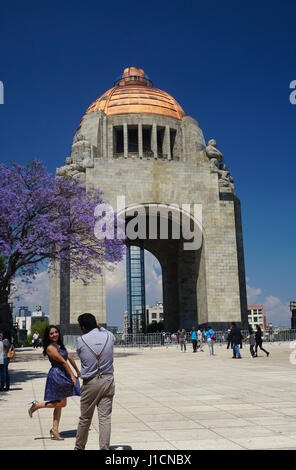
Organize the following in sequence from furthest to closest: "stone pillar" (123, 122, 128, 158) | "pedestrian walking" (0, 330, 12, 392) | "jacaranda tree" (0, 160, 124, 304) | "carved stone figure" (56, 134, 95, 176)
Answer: "stone pillar" (123, 122, 128, 158) → "carved stone figure" (56, 134, 95, 176) → "jacaranda tree" (0, 160, 124, 304) → "pedestrian walking" (0, 330, 12, 392)

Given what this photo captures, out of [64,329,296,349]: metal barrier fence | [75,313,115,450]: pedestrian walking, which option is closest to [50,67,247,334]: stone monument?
[64,329,296,349]: metal barrier fence

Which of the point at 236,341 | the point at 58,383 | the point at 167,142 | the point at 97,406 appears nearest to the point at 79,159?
the point at 167,142

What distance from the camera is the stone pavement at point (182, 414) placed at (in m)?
5.25

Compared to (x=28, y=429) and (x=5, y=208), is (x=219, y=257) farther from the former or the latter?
(x=28, y=429)

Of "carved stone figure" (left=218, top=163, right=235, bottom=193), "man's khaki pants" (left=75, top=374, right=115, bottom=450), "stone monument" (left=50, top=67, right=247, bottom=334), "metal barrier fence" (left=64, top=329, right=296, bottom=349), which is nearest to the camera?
"man's khaki pants" (left=75, top=374, right=115, bottom=450)

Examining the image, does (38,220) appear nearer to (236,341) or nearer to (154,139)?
(236,341)

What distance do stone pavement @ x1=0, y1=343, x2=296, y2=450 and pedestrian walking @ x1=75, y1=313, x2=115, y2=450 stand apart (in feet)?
1.56

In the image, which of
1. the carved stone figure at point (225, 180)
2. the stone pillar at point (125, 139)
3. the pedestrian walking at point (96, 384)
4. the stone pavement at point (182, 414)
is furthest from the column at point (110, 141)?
the pedestrian walking at point (96, 384)

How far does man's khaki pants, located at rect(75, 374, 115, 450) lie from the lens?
185 inches

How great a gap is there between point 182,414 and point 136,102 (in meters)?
34.1

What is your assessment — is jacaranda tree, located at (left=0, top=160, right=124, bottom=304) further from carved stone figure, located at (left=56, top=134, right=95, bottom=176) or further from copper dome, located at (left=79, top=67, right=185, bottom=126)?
copper dome, located at (left=79, top=67, right=185, bottom=126)

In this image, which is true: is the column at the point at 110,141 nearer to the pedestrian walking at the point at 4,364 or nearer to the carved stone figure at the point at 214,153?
the carved stone figure at the point at 214,153

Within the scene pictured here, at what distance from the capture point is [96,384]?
4.87 m

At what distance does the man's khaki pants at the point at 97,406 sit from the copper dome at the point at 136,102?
3437 centimetres
